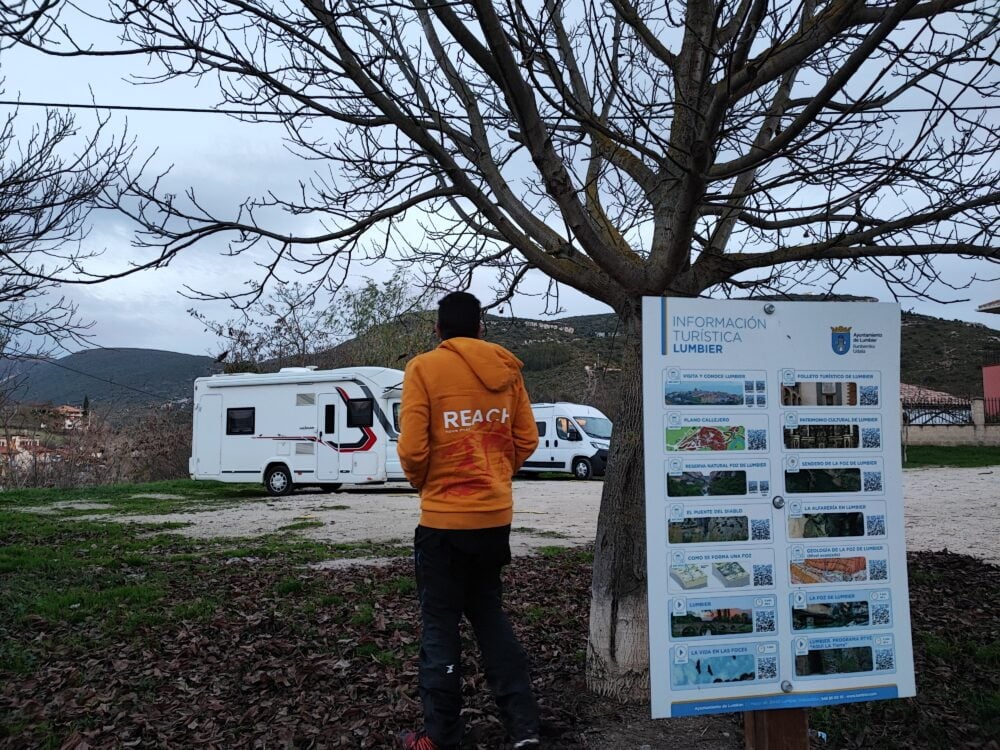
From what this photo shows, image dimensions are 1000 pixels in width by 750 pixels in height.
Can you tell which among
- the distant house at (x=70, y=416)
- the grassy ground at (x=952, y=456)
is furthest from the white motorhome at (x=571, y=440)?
the distant house at (x=70, y=416)

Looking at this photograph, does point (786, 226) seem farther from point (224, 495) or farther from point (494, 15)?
point (224, 495)

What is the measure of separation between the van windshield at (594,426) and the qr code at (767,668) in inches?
860

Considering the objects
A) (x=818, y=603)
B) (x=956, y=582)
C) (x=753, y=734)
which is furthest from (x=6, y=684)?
(x=956, y=582)

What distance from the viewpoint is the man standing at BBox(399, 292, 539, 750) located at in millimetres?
3469

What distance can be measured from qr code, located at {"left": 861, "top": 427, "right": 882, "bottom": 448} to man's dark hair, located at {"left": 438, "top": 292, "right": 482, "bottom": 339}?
1.72m

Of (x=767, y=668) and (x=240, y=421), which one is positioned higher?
Answer: (x=240, y=421)

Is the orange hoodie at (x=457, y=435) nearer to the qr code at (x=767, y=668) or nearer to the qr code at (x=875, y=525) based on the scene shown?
the qr code at (x=767, y=668)

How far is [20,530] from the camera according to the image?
36.7 ft

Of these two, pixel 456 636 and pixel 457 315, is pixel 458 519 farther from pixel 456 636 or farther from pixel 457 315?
pixel 457 315

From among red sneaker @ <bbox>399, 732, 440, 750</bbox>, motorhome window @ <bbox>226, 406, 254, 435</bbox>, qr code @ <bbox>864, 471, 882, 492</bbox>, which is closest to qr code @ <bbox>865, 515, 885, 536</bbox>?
qr code @ <bbox>864, 471, 882, 492</bbox>

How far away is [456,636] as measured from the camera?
11.7 ft

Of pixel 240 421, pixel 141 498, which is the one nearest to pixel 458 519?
pixel 141 498

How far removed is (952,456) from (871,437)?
28603 millimetres

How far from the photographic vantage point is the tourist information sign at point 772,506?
9.95 ft
